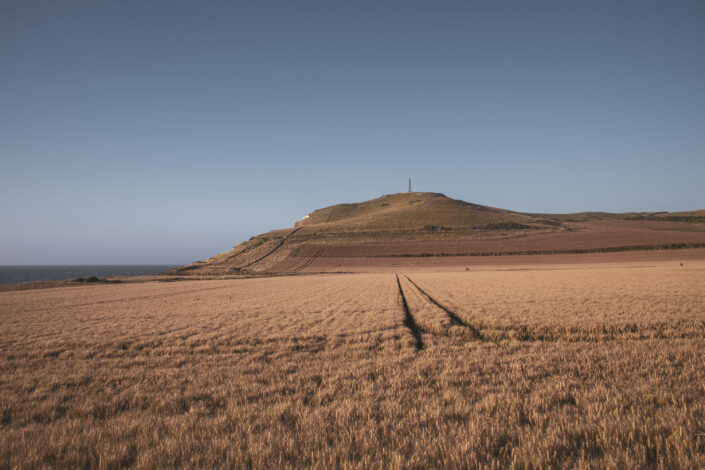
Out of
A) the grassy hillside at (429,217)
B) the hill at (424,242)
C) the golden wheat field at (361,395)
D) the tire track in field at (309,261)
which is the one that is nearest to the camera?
the golden wheat field at (361,395)

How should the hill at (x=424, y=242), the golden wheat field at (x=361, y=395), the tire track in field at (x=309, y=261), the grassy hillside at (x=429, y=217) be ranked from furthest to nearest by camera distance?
the grassy hillside at (x=429, y=217)
the tire track in field at (x=309, y=261)
the hill at (x=424, y=242)
the golden wheat field at (x=361, y=395)

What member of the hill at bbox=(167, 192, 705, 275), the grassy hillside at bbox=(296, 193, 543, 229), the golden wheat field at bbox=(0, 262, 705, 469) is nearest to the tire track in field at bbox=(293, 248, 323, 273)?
the hill at bbox=(167, 192, 705, 275)

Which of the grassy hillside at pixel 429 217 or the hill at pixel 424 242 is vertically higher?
the grassy hillside at pixel 429 217

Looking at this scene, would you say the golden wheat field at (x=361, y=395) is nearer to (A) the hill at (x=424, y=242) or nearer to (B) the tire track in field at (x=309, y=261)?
(A) the hill at (x=424, y=242)

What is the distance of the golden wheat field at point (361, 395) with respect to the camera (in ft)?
14.2

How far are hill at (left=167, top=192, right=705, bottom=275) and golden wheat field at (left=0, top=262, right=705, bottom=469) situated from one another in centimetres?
6580

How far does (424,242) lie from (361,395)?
91.1 meters

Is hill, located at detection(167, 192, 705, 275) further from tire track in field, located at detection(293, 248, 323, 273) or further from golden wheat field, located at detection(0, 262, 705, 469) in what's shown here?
golden wheat field, located at detection(0, 262, 705, 469)

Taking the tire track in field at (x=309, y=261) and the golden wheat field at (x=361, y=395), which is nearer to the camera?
the golden wheat field at (x=361, y=395)

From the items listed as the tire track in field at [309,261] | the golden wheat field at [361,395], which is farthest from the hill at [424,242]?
the golden wheat field at [361,395]

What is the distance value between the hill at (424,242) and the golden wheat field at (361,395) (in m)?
65.8

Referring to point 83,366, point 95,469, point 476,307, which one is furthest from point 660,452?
point 476,307

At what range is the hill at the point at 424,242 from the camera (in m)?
78.4

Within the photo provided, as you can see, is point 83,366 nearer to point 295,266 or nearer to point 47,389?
point 47,389
